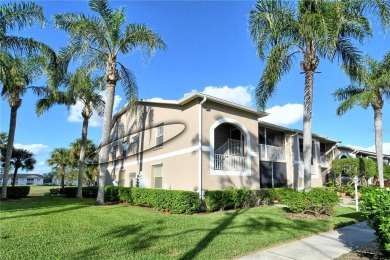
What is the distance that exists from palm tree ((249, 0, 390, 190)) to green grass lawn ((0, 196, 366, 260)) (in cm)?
404

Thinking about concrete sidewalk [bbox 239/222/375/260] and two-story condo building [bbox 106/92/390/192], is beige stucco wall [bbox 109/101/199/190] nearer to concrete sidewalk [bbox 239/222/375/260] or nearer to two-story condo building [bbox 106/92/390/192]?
two-story condo building [bbox 106/92/390/192]

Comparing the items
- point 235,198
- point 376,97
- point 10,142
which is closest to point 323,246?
point 235,198

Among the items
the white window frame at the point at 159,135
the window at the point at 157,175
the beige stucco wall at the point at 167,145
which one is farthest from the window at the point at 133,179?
the white window frame at the point at 159,135

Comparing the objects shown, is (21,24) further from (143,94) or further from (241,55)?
(241,55)

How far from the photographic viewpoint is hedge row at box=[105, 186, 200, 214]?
1233 centimetres

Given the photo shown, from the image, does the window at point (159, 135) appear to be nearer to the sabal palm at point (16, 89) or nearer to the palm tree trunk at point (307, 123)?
the sabal palm at point (16, 89)

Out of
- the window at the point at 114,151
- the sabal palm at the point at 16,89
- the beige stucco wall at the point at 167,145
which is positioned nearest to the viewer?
the beige stucco wall at the point at 167,145

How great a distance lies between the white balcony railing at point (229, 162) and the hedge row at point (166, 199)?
329 centimetres

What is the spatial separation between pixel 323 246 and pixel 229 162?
9294mm

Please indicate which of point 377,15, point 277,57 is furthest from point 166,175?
point 377,15

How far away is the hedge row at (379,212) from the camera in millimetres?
5293

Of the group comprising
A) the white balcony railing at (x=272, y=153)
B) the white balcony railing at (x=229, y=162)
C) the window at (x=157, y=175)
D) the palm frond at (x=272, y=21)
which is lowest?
the window at (x=157, y=175)

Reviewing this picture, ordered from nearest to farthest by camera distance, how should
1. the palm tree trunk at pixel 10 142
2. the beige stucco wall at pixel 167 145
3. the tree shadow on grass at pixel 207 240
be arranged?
the tree shadow on grass at pixel 207 240
the beige stucco wall at pixel 167 145
the palm tree trunk at pixel 10 142

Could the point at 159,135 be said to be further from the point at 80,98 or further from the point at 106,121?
the point at 80,98
